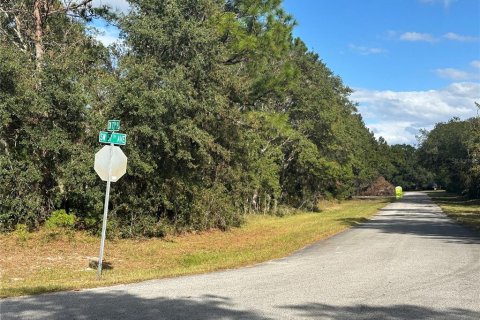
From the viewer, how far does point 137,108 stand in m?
16.9

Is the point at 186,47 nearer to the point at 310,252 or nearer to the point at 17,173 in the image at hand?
the point at 17,173

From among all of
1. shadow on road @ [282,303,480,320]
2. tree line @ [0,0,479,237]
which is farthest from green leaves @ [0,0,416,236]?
shadow on road @ [282,303,480,320]

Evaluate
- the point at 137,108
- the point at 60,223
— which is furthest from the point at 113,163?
the point at 60,223

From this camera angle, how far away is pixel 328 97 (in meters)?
44.2

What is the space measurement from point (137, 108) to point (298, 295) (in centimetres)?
1084

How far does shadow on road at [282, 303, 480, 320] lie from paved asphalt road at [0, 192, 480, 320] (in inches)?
0.5

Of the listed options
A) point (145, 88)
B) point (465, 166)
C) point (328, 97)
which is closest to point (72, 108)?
point (145, 88)

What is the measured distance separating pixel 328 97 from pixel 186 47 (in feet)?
89.6

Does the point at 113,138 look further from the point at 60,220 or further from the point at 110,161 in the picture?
the point at 60,220

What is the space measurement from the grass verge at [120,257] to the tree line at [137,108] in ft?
4.66

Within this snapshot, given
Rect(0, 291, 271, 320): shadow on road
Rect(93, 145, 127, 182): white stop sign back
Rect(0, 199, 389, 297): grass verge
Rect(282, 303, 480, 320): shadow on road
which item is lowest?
Rect(0, 199, 389, 297): grass verge

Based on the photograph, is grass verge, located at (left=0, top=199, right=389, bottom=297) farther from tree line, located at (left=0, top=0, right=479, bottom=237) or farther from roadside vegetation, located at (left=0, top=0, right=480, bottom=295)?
tree line, located at (left=0, top=0, right=479, bottom=237)

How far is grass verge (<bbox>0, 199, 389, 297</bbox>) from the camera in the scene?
1031cm

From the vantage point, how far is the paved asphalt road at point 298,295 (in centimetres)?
665
